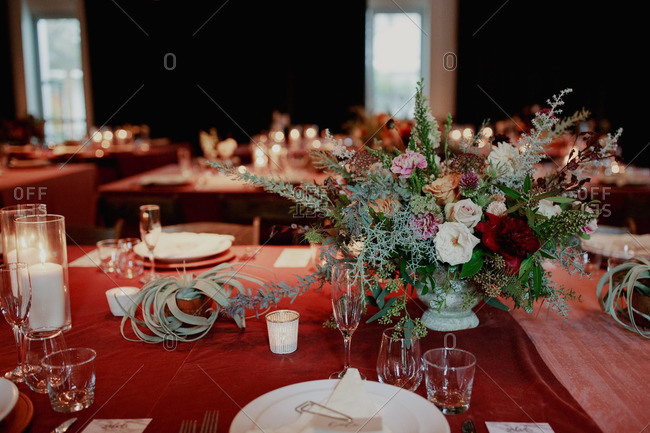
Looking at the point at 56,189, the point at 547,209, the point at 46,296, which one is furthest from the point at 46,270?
the point at 56,189

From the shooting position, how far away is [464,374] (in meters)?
1.11

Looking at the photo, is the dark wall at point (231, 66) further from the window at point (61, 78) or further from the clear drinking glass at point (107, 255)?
the clear drinking glass at point (107, 255)

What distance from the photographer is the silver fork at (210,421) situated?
1.05 metres

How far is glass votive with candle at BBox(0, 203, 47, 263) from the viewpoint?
1.70m

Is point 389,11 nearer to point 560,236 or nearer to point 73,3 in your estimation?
point 73,3

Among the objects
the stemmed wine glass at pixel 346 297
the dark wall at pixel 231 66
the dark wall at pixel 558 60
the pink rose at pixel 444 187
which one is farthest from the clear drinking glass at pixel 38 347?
the dark wall at pixel 231 66

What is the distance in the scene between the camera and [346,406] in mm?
1025

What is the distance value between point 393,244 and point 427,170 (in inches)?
8.5

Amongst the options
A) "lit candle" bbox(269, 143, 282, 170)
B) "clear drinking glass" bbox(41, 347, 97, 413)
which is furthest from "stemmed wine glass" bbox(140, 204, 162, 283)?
"lit candle" bbox(269, 143, 282, 170)

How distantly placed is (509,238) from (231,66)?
1033 centimetres

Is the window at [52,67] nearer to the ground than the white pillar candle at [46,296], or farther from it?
farther from it

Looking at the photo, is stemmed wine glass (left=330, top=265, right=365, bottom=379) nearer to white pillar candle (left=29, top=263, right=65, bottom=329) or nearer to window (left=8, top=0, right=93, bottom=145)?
white pillar candle (left=29, top=263, right=65, bottom=329)

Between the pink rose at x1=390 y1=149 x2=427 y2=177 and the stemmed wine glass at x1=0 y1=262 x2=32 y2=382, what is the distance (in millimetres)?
821

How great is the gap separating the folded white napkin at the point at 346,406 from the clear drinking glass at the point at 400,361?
0.13m
